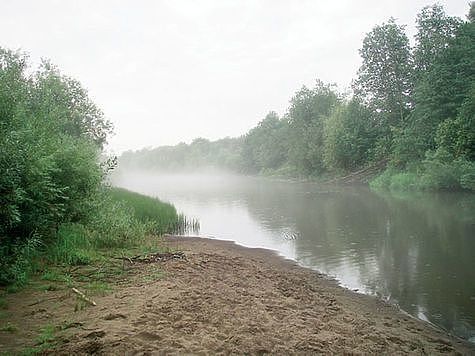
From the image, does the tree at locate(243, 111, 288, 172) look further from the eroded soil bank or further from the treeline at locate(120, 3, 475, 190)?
the eroded soil bank

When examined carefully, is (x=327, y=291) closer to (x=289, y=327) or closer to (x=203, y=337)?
(x=289, y=327)

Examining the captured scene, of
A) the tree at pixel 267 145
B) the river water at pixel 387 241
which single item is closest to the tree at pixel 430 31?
the river water at pixel 387 241

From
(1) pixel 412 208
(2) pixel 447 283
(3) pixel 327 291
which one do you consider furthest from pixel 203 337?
(1) pixel 412 208

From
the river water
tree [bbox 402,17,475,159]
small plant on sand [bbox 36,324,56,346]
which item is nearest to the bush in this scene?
small plant on sand [bbox 36,324,56,346]

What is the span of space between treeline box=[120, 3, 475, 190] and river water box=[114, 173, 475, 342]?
5.21 m

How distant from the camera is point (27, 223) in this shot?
34.5 ft

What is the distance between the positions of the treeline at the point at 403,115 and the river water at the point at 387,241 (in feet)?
17.1

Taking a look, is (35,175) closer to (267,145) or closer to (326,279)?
(326,279)

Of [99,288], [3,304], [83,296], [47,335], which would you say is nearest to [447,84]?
[99,288]

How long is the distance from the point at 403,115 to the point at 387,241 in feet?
132

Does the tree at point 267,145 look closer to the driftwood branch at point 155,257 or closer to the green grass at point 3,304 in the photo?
the driftwood branch at point 155,257

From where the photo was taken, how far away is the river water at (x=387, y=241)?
1092 cm

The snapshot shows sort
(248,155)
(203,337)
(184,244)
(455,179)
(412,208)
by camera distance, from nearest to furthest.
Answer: (203,337) < (184,244) < (412,208) < (455,179) < (248,155)

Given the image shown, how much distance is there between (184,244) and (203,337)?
10556mm
